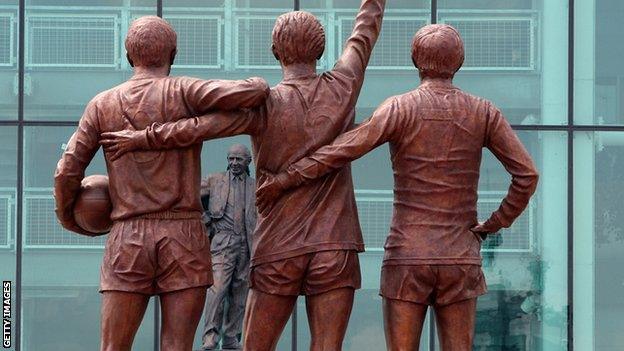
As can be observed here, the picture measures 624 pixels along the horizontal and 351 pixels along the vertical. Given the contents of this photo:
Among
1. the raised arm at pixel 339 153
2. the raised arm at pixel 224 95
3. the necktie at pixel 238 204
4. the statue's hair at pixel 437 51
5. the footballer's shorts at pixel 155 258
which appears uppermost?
the statue's hair at pixel 437 51

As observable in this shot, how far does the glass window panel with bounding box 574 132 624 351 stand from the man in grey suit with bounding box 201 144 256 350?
3.75 meters

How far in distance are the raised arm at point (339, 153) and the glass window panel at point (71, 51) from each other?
7961mm

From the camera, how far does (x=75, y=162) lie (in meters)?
13.4

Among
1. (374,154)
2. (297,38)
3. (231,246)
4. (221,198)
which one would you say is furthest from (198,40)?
(297,38)

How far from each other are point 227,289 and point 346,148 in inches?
244

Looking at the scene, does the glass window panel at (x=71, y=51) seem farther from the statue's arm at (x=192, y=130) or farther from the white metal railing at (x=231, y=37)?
the statue's arm at (x=192, y=130)

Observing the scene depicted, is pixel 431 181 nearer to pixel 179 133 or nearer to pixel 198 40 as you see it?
pixel 179 133

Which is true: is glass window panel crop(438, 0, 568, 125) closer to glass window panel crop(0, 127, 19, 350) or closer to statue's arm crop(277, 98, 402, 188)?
glass window panel crop(0, 127, 19, 350)

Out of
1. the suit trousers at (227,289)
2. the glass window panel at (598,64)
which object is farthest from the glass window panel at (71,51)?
the glass window panel at (598,64)

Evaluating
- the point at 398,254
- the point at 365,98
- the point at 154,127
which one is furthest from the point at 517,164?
the point at 365,98

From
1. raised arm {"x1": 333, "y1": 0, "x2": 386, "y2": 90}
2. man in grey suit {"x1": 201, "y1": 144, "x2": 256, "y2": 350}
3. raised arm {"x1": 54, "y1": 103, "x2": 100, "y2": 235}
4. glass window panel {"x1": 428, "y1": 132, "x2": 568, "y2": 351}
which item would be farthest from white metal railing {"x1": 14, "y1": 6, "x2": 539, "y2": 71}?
raised arm {"x1": 54, "y1": 103, "x2": 100, "y2": 235}

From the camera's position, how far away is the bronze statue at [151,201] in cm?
1334

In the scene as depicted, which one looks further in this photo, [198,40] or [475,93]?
[198,40]

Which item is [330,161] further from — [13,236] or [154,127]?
[13,236]
